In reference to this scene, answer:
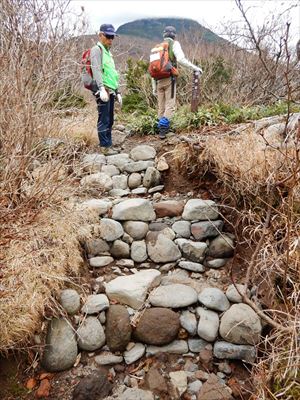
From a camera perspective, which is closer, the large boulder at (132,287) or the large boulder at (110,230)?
the large boulder at (132,287)

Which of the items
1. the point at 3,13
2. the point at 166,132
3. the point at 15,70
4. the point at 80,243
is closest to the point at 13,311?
the point at 80,243

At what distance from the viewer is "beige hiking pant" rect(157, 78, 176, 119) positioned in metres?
5.31

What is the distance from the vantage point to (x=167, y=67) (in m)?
5.03

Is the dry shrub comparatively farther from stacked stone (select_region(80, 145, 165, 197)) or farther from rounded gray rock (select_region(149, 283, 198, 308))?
stacked stone (select_region(80, 145, 165, 197))

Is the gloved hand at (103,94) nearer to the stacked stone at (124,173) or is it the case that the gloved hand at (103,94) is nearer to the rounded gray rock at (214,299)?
the stacked stone at (124,173)

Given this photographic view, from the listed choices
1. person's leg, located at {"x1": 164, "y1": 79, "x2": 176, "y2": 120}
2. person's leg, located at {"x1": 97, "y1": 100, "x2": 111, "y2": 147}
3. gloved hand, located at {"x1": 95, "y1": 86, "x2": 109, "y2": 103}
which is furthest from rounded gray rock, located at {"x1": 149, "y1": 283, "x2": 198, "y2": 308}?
person's leg, located at {"x1": 164, "y1": 79, "x2": 176, "y2": 120}

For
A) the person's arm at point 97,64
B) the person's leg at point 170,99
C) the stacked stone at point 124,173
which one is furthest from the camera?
the person's leg at point 170,99

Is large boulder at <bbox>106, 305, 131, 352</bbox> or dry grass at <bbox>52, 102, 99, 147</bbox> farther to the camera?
dry grass at <bbox>52, 102, 99, 147</bbox>

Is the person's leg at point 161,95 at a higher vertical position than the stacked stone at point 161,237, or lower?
higher

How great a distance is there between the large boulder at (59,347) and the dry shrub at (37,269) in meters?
0.13

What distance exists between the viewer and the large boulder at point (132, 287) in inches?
115

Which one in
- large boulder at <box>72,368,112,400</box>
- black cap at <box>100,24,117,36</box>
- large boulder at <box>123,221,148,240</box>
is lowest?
large boulder at <box>72,368,112,400</box>

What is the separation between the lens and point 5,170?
9.92ft

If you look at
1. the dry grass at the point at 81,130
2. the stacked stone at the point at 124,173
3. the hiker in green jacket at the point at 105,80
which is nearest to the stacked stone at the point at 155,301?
the stacked stone at the point at 124,173
